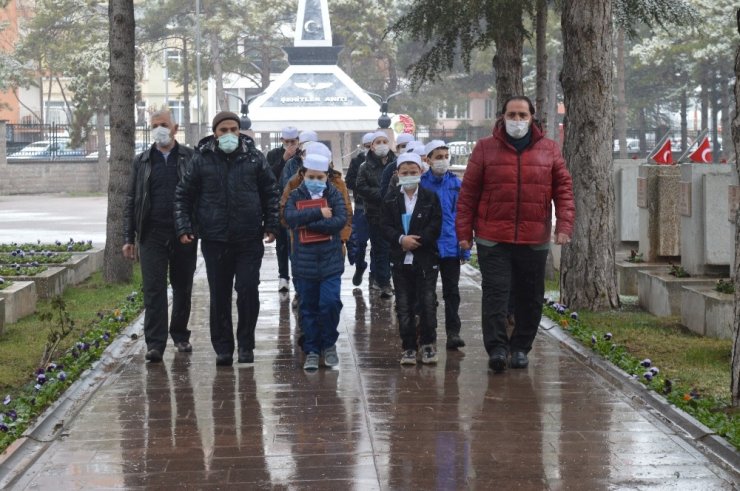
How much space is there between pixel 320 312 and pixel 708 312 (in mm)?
3241

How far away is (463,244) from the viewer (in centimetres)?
953

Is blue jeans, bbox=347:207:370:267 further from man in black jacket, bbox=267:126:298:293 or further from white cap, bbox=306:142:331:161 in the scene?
white cap, bbox=306:142:331:161

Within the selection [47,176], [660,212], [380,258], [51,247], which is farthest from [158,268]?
[47,176]

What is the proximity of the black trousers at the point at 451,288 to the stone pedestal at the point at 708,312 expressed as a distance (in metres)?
2.02

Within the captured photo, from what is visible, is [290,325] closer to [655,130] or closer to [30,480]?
[30,480]

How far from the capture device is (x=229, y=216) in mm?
9711

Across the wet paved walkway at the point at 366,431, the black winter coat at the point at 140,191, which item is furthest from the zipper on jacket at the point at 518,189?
the black winter coat at the point at 140,191

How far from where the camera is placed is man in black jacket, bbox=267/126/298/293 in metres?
13.7

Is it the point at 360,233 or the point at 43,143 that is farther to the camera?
the point at 43,143

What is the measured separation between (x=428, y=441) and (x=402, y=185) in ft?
10.3

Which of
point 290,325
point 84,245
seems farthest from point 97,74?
point 290,325

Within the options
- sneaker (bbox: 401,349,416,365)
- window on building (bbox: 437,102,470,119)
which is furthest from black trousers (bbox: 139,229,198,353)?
window on building (bbox: 437,102,470,119)

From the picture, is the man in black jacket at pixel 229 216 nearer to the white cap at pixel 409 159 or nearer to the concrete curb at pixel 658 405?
the white cap at pixel 409 159

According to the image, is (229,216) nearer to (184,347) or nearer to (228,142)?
(228,142)
